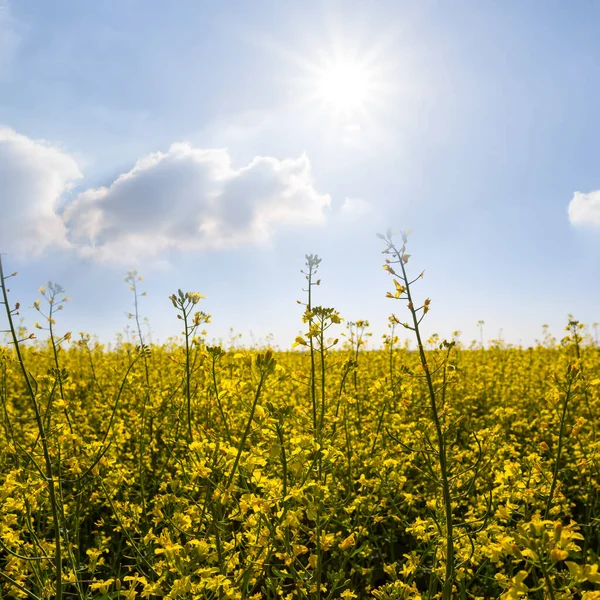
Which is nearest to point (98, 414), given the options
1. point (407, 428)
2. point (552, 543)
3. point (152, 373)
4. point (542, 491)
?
point (152, 373)

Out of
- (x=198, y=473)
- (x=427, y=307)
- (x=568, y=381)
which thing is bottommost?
(x=198, y=473)

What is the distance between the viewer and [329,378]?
7.48 m

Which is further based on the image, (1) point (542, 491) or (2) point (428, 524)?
(1) point (542, 491)

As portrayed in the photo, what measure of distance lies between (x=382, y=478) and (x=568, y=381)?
1426 millimetres

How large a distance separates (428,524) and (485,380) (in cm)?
626

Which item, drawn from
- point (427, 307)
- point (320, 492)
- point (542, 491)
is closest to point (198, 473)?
point (320, 492)

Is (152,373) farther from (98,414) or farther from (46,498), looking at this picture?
(46,498)

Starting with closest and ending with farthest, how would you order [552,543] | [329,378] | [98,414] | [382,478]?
1. [552,543]
2. [382,478]
3. [98,414]
4. [329,378]

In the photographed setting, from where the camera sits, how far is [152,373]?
314 inches

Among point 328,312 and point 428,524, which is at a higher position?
point 328,312

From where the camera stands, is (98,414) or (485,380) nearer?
(98,414)

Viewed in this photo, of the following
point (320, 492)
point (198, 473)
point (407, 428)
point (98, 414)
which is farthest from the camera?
point (98, 414)

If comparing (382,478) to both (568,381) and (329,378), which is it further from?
(329,378)

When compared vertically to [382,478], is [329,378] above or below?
above
